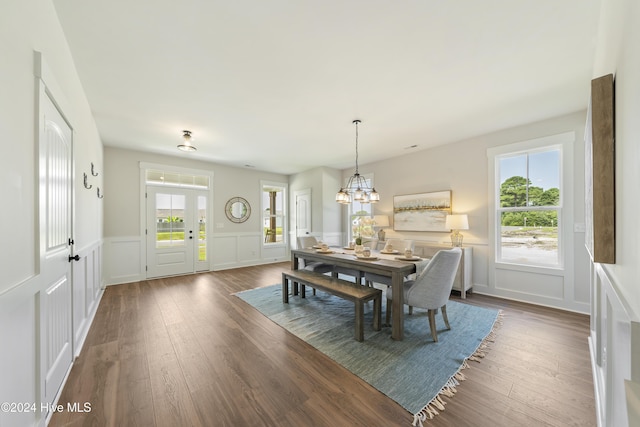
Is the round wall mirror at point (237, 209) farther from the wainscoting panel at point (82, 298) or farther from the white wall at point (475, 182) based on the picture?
the white wall at point (475, 182)

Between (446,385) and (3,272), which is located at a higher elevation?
(3,272)

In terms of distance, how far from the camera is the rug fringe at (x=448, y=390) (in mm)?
1511

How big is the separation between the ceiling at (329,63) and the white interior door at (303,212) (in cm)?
307

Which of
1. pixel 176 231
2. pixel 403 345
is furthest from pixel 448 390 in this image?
pixel 176 231

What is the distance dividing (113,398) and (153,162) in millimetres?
4577

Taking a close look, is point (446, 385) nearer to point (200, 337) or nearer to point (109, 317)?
point (200, 337)

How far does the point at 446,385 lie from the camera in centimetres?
179

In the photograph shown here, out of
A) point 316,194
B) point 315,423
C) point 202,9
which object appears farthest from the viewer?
point 316,194

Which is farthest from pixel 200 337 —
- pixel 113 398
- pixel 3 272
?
pixel 3 272

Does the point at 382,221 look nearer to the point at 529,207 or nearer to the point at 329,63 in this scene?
the point at 529,207

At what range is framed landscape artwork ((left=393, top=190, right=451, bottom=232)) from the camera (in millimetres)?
4379

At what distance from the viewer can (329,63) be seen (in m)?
2.13

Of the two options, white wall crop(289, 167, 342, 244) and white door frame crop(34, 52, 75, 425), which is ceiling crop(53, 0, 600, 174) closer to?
white door frame crop(34, 52, 75, 425)

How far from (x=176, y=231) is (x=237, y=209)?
1.48 m
